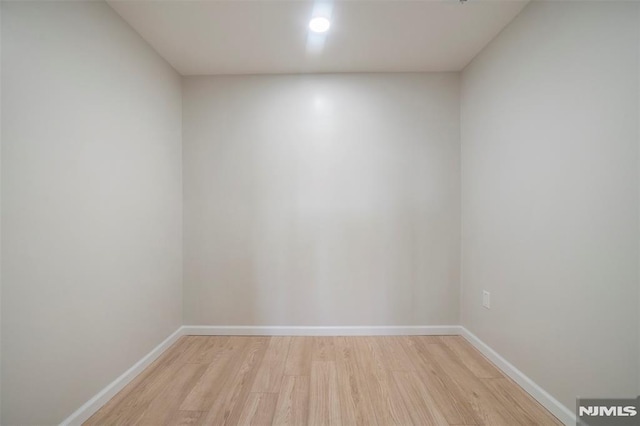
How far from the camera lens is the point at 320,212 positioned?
255 centimetres

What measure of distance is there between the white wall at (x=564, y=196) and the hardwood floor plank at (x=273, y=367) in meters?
1.59

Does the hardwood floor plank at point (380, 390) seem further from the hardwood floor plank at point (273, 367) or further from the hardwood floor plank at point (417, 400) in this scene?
the hardwood floor plank at point (273, 367)

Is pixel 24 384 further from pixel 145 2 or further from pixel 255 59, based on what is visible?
pixel 255 59

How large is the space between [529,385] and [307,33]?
108 inches

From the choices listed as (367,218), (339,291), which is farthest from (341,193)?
(339,291)

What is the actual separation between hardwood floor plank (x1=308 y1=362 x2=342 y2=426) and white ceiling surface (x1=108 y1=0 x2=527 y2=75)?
7.88 ft

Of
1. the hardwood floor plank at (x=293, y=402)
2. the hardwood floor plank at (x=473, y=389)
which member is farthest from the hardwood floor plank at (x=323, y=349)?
the hardwood floor plank at (x=473, y=389)

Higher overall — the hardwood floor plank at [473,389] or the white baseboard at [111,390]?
the white baseboard at [111,390]

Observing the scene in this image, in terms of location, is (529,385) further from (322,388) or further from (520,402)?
(322,388)

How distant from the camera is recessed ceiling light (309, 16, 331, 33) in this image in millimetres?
1825

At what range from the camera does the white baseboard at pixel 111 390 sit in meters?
1.45

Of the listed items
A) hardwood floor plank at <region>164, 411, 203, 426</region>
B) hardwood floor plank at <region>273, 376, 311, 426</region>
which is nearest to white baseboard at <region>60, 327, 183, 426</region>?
hardwood floor plank at <region>164, 411, 203, 426</region>

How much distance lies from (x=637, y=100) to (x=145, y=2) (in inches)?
102

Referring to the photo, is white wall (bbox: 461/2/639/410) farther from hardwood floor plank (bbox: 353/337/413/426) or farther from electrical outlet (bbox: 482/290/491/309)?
hardwood floor plank (bbox: 353/337/413/426)
